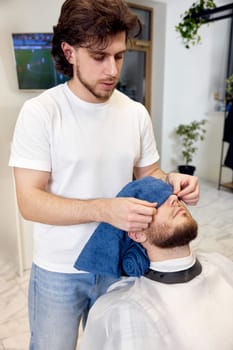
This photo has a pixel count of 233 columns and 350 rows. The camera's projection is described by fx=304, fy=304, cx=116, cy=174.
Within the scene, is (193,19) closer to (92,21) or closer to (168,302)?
(92,21)

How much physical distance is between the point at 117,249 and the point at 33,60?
5.32 ft

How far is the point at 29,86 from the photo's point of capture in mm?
2074

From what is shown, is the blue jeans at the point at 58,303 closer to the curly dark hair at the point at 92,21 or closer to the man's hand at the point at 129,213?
the man's hand at the point at 129,213

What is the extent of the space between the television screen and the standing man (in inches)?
44.8

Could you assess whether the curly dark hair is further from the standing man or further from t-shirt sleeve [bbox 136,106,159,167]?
t-shirt sleeve [bbox 136,106,159,167]

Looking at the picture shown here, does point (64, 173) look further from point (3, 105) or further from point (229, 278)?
point (3, 105)

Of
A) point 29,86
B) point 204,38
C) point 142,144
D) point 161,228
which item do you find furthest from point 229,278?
point 204,38

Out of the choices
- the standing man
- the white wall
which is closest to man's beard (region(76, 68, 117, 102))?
the standing man

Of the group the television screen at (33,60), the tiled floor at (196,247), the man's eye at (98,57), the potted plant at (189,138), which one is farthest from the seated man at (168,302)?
the potted plant at (189,138)

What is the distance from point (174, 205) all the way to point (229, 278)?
320mm

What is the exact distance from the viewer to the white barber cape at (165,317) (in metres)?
0.77

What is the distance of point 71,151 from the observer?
0.87 m

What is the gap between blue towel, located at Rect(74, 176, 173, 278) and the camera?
88cm

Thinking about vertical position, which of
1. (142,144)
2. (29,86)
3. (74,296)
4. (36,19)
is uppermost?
(36,19)
